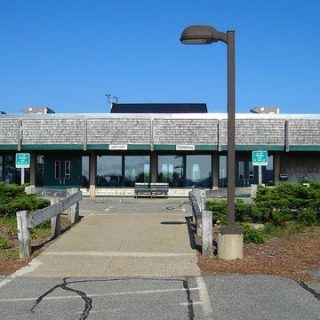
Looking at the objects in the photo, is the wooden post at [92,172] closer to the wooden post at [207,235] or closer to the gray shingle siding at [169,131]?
the gray shingle siding at [169,131]

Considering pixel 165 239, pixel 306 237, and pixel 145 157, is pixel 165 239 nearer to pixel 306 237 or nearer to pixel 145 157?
pixel 306 237

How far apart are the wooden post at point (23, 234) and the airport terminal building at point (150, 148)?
986 inches

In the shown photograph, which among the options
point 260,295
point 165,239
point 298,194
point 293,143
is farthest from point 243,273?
point 293,143

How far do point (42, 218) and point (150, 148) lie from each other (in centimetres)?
2415

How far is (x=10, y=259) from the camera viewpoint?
448 inches

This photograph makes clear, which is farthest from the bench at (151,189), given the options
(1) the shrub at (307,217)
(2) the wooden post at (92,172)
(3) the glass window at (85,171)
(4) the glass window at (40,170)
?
(1) the shrub at (307,217)

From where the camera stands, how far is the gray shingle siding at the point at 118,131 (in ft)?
120

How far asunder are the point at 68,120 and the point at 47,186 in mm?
5228

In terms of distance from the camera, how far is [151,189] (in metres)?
37.1

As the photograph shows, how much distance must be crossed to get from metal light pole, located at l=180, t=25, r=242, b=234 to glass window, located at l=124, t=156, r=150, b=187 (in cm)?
2759

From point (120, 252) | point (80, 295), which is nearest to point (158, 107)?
point (120, 252)

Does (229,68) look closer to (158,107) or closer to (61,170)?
(61,170)

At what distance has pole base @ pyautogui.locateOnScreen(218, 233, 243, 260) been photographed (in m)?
11.1

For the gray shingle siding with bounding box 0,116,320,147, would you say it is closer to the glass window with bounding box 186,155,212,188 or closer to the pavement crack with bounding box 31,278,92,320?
the glass window with bounding box 186,155,212,188
